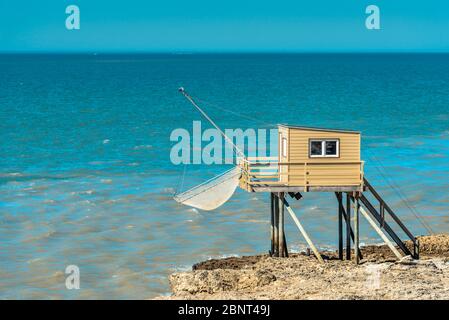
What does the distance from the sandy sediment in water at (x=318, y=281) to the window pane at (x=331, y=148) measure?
4004 millimetres

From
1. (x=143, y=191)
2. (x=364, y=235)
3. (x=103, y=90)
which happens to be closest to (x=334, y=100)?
(x=103, y=90)

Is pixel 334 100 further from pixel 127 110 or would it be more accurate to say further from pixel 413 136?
pixel 413 136

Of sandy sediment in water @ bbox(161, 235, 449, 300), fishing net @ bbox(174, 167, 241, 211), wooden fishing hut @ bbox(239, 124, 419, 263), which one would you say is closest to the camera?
sandy sediment in water @ bbox(161, 235, 449, 300)

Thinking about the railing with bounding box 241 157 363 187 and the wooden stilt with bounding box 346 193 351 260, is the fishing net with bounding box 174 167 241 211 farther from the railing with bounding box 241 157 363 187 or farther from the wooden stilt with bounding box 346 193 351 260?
the wooden stilt with bounding box 346 193 351 260

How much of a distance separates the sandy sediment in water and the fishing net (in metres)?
2.83

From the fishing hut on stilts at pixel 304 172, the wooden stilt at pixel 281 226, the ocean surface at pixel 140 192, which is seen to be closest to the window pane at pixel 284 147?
the fishing hut on stilts at pixel 304 172

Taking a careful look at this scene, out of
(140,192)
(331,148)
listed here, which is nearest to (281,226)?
(331,148)

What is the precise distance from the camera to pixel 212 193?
113ft

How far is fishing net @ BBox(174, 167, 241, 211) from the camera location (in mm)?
34281

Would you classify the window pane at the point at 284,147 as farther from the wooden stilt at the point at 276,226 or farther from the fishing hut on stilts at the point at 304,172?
the wooden stilt at the point at 276,226

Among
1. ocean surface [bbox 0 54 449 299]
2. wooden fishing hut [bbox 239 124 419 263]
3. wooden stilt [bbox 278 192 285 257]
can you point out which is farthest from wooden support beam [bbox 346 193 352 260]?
ocean surface [bbox 0 54 449 299]
